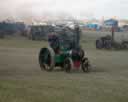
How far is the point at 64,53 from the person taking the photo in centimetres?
1623

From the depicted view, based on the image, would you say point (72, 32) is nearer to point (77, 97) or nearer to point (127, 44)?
point (77, 97)

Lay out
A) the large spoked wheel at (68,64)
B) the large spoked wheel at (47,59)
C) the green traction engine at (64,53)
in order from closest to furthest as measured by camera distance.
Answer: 1. the large spoked wheel at (68,64)
2. the green traction engine at (64,53)
3. the large spoked wheel at (47,59)

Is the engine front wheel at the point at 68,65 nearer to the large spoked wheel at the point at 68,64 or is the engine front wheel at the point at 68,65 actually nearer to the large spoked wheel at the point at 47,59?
the large spoked wheel at the point at 68,64

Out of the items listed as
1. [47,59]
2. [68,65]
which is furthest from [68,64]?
[47,59]

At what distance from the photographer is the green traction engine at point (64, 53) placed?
1576 centimetres

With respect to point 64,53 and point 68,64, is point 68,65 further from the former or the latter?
point 64,53

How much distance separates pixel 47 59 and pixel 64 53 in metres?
0.77

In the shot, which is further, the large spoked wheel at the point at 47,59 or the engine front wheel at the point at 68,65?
the large spoked wheel at the point at 47,59

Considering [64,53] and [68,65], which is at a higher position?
[64,53]

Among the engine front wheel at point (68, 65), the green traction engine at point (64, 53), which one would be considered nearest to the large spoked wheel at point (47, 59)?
the green traction engine at point (64, 53)

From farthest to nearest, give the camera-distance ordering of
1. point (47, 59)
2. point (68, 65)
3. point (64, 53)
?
1. point (47, 59)
2. point (64, 53)
3. point (68, 65)

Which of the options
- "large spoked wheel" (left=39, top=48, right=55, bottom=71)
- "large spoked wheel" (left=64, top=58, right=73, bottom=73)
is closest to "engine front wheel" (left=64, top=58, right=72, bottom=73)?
"large spoked wheel" (left=64, top=58, right=73, bottom=73)

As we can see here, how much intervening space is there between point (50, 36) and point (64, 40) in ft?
1.98

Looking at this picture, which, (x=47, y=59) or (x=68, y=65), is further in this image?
(x=47, y=59)
